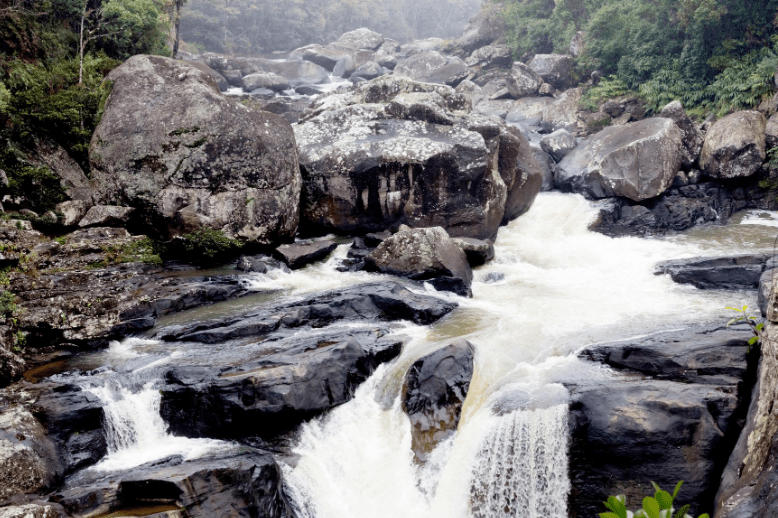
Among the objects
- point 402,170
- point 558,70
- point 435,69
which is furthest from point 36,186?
point 435,69

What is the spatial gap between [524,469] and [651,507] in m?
1.77

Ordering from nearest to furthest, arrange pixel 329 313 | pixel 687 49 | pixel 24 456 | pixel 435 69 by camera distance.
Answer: pixel 24 456 < pixel 329 313 < pixel 687 49 < pixel 435 69

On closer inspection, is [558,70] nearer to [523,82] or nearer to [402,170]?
[523,82]

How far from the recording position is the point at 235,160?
11.8m

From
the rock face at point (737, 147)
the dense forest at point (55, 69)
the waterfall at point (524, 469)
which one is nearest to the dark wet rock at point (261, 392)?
the waterfall at point (524, 469)

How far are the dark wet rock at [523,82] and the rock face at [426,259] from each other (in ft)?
64.9

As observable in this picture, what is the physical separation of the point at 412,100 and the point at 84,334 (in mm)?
11267

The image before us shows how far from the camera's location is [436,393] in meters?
7.49

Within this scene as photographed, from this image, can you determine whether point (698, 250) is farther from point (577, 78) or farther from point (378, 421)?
point (577, 78)

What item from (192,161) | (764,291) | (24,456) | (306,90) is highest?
(306,90)

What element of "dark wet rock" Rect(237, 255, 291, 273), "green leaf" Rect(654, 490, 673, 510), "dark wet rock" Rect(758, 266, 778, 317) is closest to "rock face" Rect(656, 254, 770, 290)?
"dark wet rock" Rect(758, 266, 778, 317)

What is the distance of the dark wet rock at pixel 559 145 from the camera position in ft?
66.4

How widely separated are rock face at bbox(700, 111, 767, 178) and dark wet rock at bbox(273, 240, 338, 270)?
12.9 m

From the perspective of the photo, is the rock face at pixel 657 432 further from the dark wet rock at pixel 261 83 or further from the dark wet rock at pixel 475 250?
the dark wet rock at pixel 261 83
